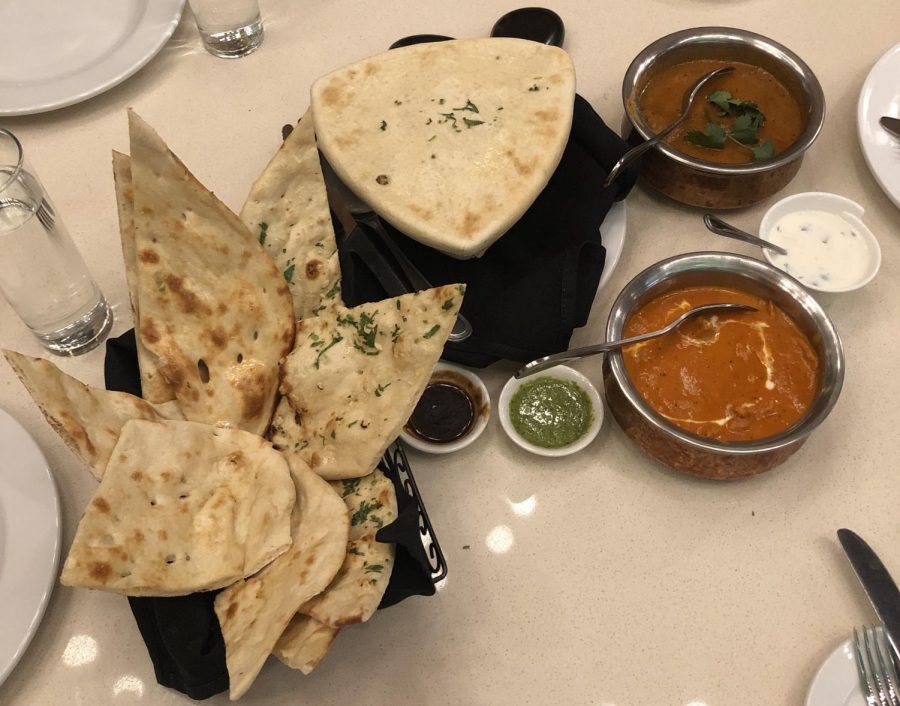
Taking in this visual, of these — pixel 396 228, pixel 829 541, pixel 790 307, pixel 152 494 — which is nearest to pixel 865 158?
pixel 790 307

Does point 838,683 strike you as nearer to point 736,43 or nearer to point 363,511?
point 363,511

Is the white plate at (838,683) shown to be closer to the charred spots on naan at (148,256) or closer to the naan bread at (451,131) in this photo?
the naan bread at (451,131)

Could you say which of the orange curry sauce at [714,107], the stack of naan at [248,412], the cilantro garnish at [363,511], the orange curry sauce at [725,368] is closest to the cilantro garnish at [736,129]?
the orange curry sauce at [714,107]

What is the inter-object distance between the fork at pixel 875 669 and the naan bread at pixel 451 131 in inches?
35.9

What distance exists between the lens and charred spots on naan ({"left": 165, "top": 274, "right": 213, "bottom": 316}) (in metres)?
1.33

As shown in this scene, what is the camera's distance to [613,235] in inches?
66.0

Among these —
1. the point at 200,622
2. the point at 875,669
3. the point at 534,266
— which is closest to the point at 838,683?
the point at 875,669

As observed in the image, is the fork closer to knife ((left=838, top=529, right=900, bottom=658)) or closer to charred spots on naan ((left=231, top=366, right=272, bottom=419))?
knife ((left=838, top=529, right=900, bottom=658))

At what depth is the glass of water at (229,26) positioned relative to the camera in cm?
204

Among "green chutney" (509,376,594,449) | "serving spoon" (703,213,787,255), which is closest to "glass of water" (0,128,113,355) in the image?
"green chutney" (509,376,594,449)

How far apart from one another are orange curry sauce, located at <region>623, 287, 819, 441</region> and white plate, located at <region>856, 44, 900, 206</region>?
1.69 ft

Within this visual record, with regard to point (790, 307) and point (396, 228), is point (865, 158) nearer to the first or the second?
point (790, 307)

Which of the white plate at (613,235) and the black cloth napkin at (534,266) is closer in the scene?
the black cloth napkin at (534,266)

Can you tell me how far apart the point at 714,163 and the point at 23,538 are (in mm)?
1469
